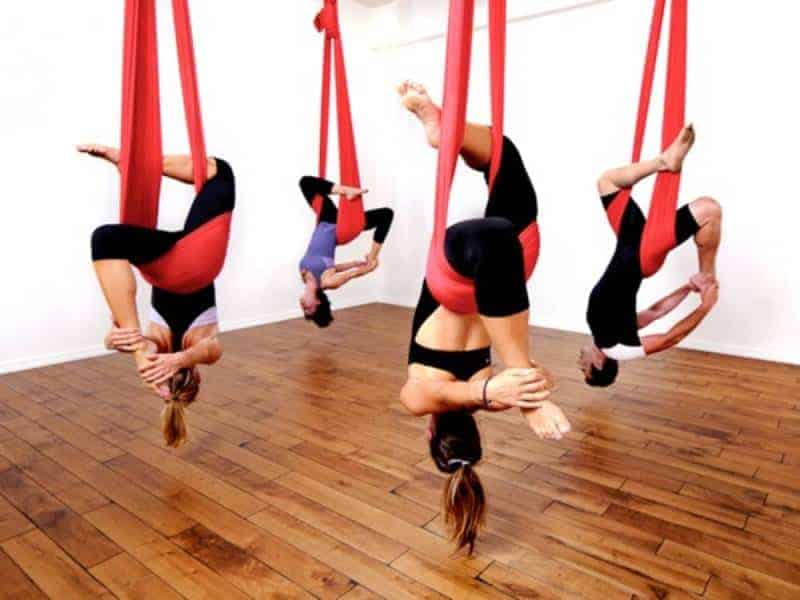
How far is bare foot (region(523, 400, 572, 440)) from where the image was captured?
1.13m

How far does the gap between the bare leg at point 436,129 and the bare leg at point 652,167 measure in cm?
63

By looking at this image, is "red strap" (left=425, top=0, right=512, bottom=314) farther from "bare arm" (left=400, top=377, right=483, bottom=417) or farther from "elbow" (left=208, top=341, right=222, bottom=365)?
"elbow" (left=208, top=341, right=222, bottom=365)

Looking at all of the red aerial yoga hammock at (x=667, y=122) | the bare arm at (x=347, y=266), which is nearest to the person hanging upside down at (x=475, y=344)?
the red aerial yoga hammock at (x=667, y=122)

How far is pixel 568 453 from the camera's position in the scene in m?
2.37

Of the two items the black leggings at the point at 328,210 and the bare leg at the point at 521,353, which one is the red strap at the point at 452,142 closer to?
the bare leg at the point at 521,353

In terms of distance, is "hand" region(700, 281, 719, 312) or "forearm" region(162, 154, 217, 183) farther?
"hand" region(700, 281, 719, 312)

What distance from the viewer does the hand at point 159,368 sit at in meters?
1.77

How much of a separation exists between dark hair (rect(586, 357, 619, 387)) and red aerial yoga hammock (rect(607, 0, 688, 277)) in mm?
524

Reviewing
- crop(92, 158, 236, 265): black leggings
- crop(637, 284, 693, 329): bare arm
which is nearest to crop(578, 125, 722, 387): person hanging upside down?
crop(637, 284, 693, 329): bare arm

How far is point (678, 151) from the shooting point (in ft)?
5.79

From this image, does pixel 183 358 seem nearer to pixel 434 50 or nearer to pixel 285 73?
pixel 285 73

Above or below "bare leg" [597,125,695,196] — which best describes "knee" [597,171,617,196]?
below

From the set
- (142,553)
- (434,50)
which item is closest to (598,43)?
(434,50)

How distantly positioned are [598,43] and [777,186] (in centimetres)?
168
